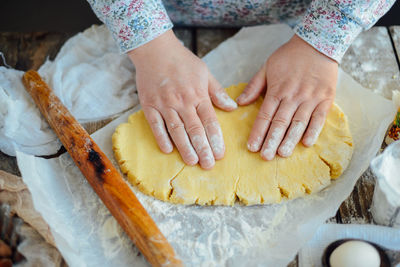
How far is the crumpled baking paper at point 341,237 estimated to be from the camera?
3.46 ft

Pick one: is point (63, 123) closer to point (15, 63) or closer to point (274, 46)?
point (15, 63)

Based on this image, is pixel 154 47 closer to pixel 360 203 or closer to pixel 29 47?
pixel 29 47

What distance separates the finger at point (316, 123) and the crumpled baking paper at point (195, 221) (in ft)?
0.48

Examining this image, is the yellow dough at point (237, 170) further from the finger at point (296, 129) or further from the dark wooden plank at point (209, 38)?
the dark wooden plank at point (209, 38)

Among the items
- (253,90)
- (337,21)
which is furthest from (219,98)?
(337,21)

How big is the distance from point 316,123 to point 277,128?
13cm

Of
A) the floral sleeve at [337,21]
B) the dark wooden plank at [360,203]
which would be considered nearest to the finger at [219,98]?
the floral sleeve at [337,21]

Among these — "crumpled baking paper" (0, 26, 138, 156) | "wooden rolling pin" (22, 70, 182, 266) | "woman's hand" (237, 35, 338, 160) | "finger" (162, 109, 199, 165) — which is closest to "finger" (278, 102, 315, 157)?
"woman's hand" (237, 35, 338, 160)

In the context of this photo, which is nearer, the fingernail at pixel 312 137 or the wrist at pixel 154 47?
the fingernail at pixel 312 137

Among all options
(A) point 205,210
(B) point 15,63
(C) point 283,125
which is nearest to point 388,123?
(C) point 283,125

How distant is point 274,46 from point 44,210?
3.51 feet

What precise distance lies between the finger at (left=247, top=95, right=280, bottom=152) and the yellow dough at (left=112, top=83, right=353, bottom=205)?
31 millimetres

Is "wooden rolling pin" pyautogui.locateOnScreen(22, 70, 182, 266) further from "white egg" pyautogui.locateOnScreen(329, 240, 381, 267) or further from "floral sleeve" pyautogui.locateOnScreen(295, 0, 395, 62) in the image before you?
"floral sleeve" pyautogui.locateOnScreen(295, 0, 395, 62)

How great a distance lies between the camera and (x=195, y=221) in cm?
116
